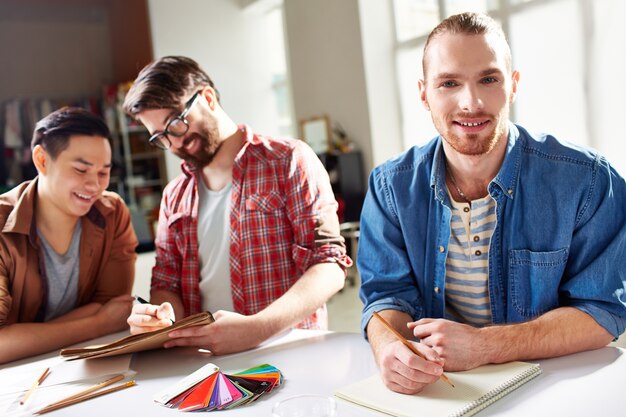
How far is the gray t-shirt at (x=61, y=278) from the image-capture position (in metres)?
1.97

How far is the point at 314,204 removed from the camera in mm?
1911

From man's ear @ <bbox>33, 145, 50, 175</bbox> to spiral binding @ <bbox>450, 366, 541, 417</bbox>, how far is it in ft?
5.26

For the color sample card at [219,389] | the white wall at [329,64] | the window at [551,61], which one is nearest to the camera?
the color sample card at [219,389]

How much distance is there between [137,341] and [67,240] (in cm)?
78

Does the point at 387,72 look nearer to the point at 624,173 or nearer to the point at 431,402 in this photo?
the point at 624,173

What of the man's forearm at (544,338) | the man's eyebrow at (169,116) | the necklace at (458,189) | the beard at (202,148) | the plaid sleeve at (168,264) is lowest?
the man's forearm at (544,338)

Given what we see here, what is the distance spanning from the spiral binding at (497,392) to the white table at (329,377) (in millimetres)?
12

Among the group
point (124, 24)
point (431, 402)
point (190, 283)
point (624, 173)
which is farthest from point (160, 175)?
point (431, 402)

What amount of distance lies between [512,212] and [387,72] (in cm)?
559

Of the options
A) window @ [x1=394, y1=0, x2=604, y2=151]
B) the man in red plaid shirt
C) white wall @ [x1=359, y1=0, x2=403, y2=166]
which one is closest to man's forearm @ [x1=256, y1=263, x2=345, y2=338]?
the man in red plaid shirt

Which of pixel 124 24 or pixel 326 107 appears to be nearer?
pixel 326 107

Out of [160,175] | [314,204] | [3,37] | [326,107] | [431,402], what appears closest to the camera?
[431,402]

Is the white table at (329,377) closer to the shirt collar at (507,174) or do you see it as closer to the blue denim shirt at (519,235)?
the blue denim shirt at (519,235)

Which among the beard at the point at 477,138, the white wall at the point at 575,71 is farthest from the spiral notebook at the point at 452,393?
the white wall at the point at 575,71
